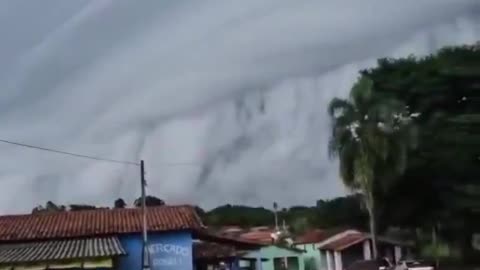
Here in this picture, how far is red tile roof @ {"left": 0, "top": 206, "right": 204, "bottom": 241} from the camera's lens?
3638 cm

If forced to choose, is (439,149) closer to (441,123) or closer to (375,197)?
(441,123)

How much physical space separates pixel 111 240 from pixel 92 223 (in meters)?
2.68

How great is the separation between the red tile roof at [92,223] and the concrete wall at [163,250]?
0.47 meters

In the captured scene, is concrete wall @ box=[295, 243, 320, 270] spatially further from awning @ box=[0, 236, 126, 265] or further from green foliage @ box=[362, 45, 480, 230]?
awning @ box=[0, 236, 126, 265]

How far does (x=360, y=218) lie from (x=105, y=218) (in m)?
21.7

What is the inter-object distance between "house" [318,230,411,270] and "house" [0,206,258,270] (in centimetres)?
1794

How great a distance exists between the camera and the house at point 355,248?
5562 centimetres

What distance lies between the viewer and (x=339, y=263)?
5850 centimetres

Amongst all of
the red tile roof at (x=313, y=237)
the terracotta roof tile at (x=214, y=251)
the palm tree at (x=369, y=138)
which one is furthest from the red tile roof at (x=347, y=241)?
the terracotta roof tile at (x=214, y=251)

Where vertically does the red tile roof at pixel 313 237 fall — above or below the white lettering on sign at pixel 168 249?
above

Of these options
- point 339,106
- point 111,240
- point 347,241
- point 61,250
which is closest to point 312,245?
point 347,241

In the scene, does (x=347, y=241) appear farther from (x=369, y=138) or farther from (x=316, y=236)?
(x=369, y=138)

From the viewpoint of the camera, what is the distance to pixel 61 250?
33.9 metres

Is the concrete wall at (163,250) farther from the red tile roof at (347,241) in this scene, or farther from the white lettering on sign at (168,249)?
the red tile roof at (347,241)
